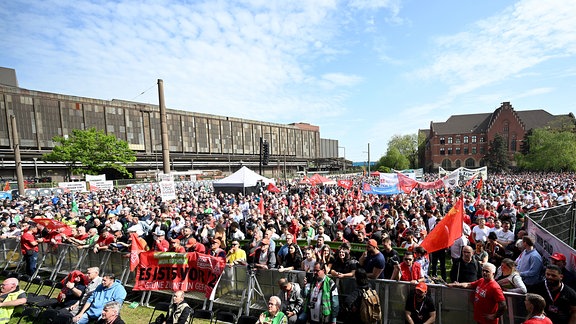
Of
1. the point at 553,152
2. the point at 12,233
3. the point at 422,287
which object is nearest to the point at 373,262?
the point at 422,287

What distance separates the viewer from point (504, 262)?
4.81m

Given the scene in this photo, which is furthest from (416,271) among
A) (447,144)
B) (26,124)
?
(447,144)

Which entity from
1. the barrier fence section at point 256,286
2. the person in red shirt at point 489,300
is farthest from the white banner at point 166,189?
the person in red shirt at point 489,300

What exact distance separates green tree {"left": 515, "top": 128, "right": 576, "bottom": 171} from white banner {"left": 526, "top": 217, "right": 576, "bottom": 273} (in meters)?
65.0

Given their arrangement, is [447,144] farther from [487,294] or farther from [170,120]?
[487,294]

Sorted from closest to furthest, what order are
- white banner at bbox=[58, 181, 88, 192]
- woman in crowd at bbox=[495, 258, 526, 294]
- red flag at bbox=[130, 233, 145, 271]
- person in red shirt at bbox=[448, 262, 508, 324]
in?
person in red shirt at bbox=[448, 262, 508, 324], woman in crowd at bbox=[495, 258, 526, 294], red flag at bbox=[130, 233, 145, 271], white banner at bbox=[58, 181, 88, 192]

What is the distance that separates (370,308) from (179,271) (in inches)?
167

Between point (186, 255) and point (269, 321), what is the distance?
2.81 metres

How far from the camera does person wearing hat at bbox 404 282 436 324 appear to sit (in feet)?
16.0

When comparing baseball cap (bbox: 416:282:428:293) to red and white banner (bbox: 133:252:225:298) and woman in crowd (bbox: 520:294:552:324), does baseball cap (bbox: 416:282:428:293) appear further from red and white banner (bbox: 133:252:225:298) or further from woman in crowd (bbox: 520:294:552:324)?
red and white banner (bbox: 133:252:225:298)

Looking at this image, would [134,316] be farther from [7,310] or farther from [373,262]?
[373,262]

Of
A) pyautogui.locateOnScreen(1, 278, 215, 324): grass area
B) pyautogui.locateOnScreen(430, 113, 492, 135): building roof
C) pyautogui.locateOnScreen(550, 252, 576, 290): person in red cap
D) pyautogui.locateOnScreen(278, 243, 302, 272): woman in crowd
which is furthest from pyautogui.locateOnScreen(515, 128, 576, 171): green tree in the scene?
pyautogui.locateOnScreen(1, 278, 215, 324): grass area

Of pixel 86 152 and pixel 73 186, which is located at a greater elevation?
pixel 86 152

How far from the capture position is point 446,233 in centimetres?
652
